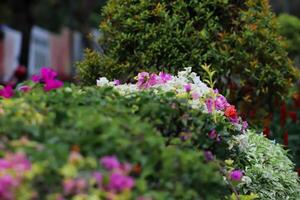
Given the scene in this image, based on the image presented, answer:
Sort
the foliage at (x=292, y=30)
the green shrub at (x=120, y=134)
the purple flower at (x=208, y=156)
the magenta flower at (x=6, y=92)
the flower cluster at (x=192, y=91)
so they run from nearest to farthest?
the green shrub at (x=120, y=134) → the purple flower at (x=208, y=156) → the magenta flower at (x=6, y=92) → the flower cluster at (x=192, y=91) → the foliage at (x=292, y=30)

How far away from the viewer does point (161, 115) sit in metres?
3.41

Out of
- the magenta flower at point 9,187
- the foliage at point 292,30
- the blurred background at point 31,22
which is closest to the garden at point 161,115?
the magenta flower at point 9,187

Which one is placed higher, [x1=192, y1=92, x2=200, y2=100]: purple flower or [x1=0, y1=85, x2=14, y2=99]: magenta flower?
[x1=0, y1=85, x2=14, y2=99]: magenta flower

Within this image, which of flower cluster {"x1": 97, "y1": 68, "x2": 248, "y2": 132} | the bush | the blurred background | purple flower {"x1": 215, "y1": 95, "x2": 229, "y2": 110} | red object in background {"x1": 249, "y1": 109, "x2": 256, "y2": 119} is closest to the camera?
flower cluster {"x1": 97, "y1": 68, "x2": 248, "y2": 132}

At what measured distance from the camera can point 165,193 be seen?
2811 mm

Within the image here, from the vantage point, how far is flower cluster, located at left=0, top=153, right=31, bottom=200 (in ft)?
8.07

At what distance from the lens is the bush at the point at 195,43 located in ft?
18.0

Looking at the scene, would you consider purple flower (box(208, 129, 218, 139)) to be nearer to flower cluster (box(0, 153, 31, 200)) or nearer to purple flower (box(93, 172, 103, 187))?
purple flower (box(93, 172, 103, 187))

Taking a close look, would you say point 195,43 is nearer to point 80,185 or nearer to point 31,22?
point 80,185

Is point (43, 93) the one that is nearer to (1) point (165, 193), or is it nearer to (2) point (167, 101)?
(2) point (167, 101)

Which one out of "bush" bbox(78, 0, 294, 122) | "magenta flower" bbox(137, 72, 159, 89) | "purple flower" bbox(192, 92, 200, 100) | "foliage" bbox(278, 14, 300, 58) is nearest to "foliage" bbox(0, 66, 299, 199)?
"purple flower" bbox(192, 92, 200, 100)

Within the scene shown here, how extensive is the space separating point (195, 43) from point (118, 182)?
312 cm

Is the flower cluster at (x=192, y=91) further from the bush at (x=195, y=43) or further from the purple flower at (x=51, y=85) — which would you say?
the bush at (x=195, y=43)

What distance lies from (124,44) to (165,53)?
0.38 m
